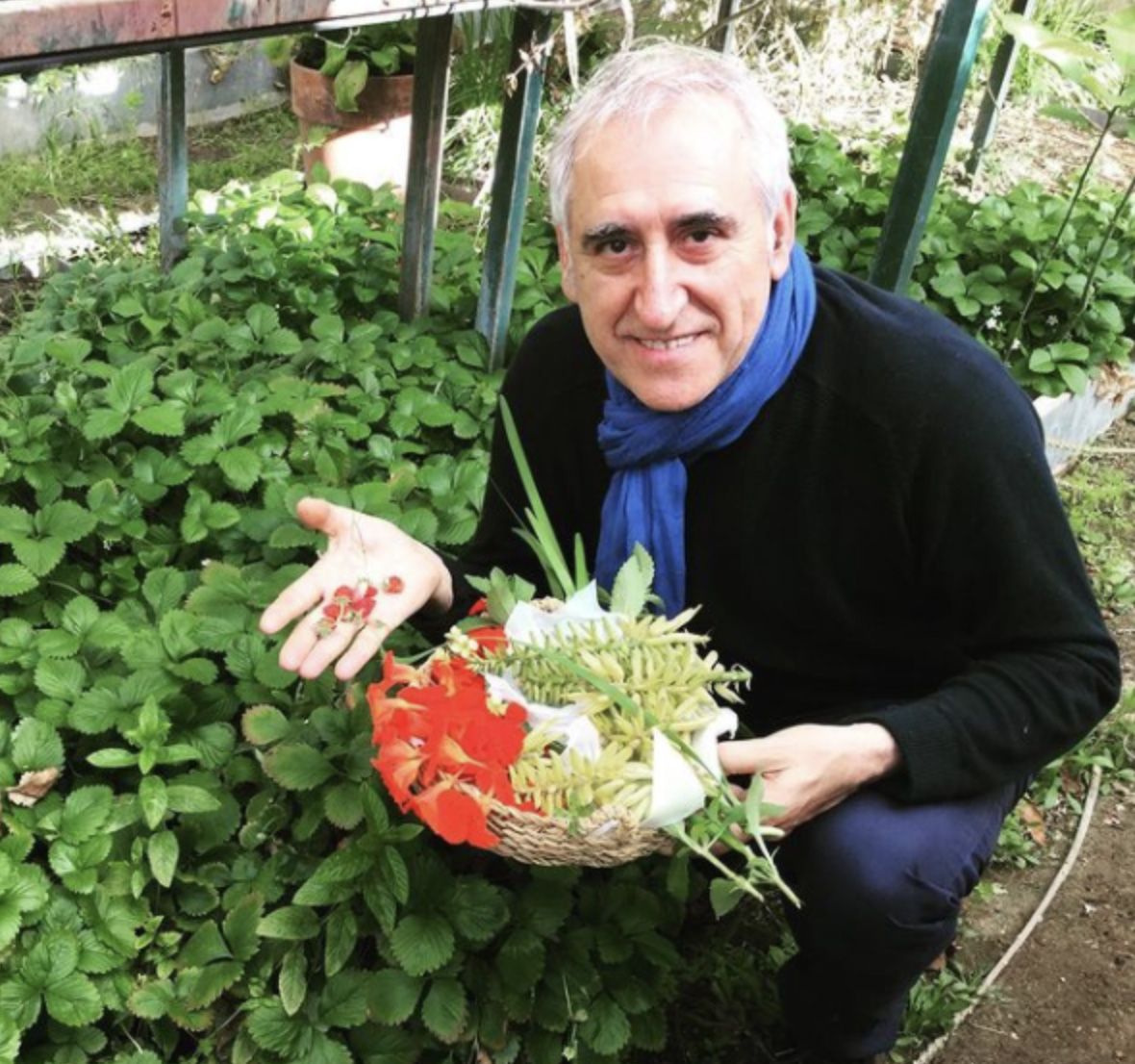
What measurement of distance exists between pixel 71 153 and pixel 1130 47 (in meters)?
4.38

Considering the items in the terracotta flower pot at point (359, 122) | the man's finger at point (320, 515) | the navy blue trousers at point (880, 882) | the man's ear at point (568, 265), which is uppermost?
the man's ear at point (568, 265)

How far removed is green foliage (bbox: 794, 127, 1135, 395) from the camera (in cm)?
427

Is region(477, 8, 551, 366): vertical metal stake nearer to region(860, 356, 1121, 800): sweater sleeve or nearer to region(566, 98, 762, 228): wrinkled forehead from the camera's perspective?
region(566, 98, 762, 228): wrinkled forehead

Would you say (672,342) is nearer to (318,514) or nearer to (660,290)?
(660,290)

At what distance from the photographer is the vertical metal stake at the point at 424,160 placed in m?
3.49

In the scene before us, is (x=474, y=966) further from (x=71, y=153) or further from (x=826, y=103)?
(x=826, y=103)

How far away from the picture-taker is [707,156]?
184 cm

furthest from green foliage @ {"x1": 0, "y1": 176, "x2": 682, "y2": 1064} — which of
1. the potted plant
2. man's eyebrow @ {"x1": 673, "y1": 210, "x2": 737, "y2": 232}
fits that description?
the potted plant

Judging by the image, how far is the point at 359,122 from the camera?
17.9 feet

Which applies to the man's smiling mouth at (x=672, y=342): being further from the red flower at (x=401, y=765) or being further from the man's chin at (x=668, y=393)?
the red flower at (x=401, y=765)

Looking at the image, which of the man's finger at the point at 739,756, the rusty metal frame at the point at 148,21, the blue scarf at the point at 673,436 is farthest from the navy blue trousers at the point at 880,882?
the rusty metal frame at the point at 148,21

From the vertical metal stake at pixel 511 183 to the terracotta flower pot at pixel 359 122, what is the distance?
5.61 ft

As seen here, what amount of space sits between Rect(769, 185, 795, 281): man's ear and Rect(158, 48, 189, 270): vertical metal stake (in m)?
1.84

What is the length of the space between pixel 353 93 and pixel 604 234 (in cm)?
365
